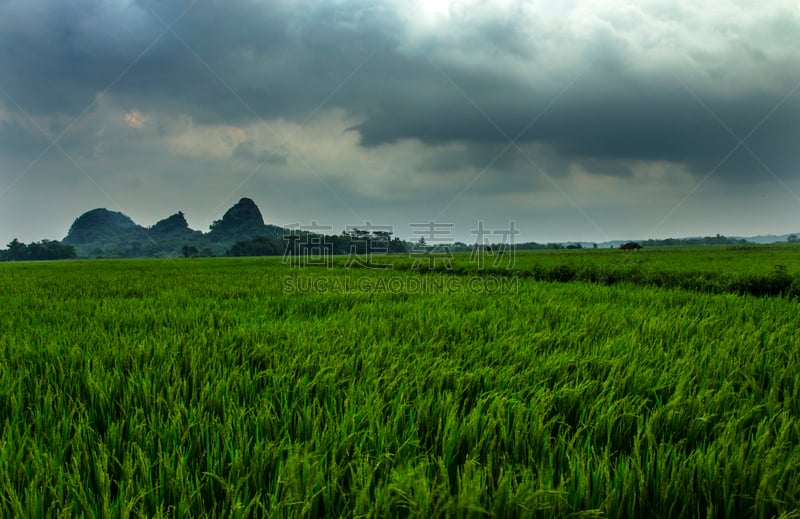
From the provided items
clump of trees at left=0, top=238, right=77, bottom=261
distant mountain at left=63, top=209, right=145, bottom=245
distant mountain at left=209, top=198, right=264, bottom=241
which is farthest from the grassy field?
distant mountain at left=63, top=209, right=145, bottom=245

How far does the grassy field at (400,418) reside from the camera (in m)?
0.97

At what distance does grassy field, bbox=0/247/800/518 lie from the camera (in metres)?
0.97

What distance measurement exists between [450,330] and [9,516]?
280 centimetres

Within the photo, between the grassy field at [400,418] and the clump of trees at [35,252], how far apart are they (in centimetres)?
12969

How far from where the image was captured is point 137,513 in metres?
0.89

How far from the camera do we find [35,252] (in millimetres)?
97250

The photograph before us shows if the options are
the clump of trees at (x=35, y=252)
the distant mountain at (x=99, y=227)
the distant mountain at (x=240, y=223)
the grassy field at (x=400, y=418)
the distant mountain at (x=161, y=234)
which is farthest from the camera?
the distant mountain at (x=99, y=227)

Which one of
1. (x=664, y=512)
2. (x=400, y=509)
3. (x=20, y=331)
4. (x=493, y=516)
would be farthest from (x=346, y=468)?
(x=20, y=331)

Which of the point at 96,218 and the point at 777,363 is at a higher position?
the point at 96,218

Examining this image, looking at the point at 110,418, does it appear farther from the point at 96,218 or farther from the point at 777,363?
the point at 96,218

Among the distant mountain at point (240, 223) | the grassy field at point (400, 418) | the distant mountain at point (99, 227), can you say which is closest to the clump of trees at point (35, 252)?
the distant mountain at point (240, 223)

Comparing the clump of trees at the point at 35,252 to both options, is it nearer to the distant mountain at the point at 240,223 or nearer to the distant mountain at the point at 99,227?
the distant mountain at the point at 240,223

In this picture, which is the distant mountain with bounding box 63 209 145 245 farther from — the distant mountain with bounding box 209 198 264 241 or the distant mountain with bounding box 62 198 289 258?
the distant mountain with bounding box 209 198 264 241

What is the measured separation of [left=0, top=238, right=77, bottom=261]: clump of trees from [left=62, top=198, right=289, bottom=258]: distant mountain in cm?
2835
